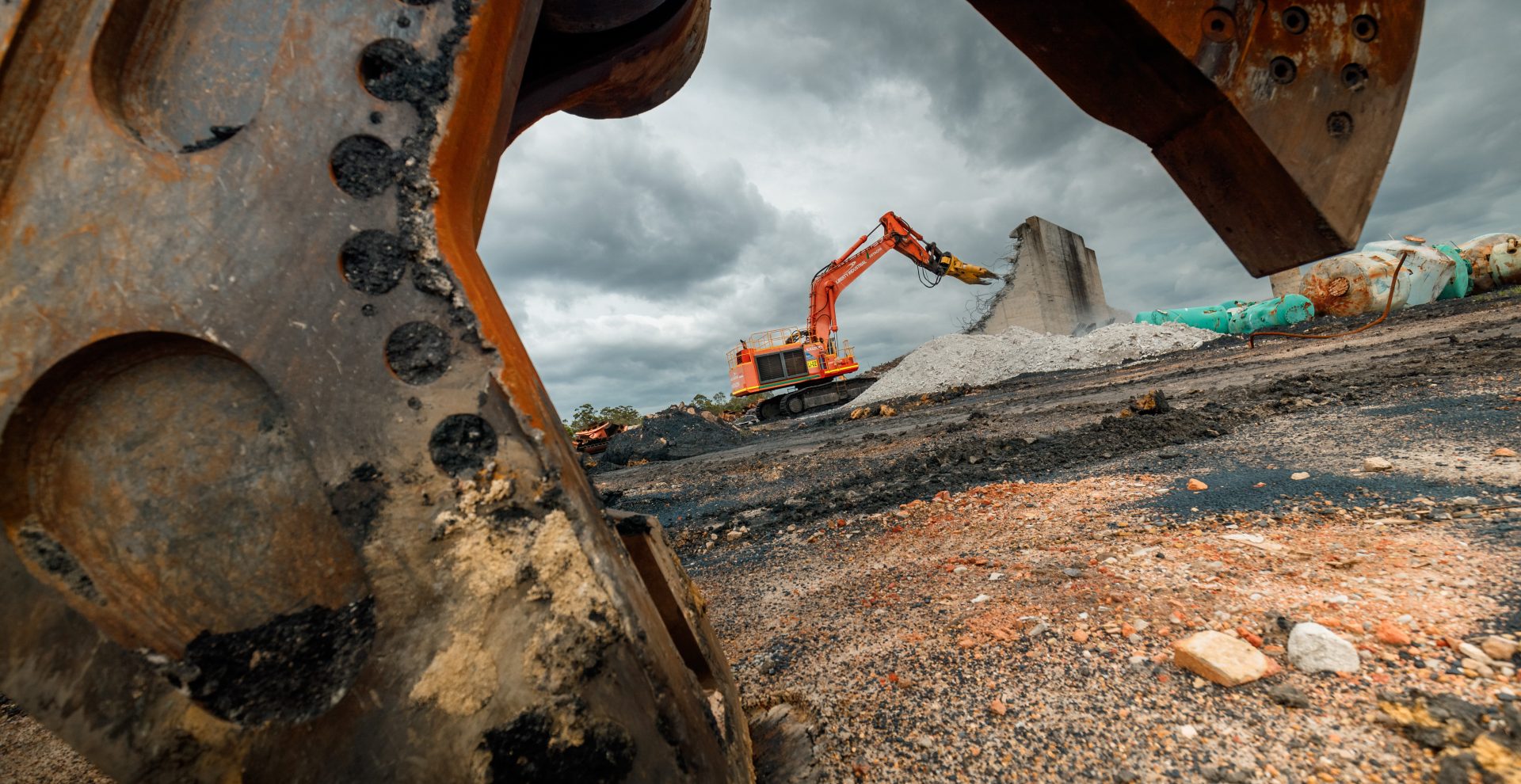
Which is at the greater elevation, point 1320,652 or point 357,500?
point 357,500

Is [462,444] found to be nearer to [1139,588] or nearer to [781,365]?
[1139,588]

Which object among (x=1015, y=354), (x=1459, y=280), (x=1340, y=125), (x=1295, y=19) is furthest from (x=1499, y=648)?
(x=1459, y=280)

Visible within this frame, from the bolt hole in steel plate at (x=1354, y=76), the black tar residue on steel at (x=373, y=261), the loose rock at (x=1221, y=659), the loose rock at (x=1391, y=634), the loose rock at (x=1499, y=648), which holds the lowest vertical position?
the loose rock at (x=1499, y=648)

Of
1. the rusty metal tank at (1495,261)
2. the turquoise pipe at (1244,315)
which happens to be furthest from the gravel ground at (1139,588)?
the rusty metal tank at (1495,261)

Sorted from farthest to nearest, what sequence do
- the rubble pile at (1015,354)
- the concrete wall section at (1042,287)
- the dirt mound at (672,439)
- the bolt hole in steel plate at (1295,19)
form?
the concrete wall section at (1042,287), the rubble pile at (1015,354), the dirt mound at (672,439), the bolt hole in steel plate at (1295,19)

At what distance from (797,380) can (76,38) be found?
16.4 m

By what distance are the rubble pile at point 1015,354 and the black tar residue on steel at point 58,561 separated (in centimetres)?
1744

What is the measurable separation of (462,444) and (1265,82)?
5.81 feet

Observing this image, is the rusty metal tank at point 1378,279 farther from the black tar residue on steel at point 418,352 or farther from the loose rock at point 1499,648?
the black tar residue on steel at point 418,352

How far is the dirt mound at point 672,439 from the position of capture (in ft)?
39.1

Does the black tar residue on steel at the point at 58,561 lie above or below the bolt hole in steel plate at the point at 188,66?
below

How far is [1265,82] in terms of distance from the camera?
1362 mm

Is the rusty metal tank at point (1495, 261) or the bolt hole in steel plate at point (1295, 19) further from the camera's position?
the rusty metal tank at point (1495, 261)

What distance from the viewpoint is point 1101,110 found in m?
1.64
